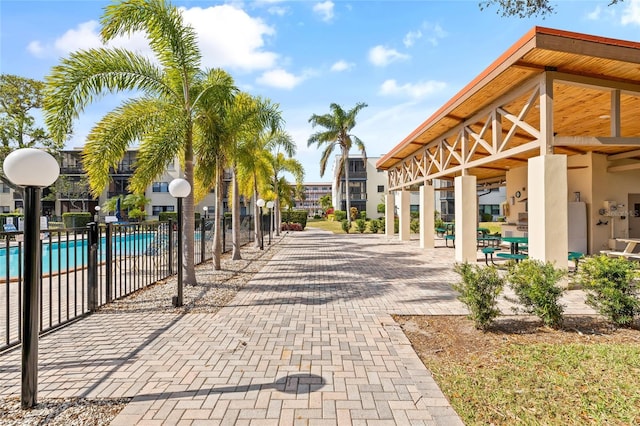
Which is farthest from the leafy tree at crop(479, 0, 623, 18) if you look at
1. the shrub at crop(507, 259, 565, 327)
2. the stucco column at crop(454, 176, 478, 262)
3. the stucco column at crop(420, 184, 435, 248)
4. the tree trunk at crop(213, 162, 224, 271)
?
the stucco column at crop(420, 184, 435, 248)

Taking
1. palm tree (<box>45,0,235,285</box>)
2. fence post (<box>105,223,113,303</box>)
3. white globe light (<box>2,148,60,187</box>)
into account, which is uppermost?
palm tree (<box>45,0,235,285</box>)

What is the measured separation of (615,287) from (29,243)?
6975mm

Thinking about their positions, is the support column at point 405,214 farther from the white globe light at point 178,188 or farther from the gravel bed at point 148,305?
the white globe light at point 178,188

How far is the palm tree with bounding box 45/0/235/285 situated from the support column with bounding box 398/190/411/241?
1322 centimetres

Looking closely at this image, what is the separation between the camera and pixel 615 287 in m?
4.72

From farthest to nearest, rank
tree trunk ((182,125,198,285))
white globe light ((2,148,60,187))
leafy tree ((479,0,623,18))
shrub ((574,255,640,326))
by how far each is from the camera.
Answer: tree trunk ((182,125,198,285)) → leafy tree ((479,0,623,18)) → shrub ((574,255,640,326)) → white globe light ((2,148,60,187))

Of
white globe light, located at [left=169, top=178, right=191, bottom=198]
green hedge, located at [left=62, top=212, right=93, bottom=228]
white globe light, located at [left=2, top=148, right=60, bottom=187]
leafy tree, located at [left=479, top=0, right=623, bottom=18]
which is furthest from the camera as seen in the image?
green hedge, located at [left=62, top=212, right=93, bottom=228]

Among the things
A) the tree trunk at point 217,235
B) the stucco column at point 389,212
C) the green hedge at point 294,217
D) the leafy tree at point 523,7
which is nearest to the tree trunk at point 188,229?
the tree trunk at point 217,235

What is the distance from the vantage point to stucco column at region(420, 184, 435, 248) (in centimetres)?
1531

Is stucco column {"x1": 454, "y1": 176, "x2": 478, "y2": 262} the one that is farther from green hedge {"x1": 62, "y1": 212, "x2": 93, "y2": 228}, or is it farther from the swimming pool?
green hedge {"x1": 62, "y1": 212, "x2": 93, "y2": 228}

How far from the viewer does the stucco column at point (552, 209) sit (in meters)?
6.94

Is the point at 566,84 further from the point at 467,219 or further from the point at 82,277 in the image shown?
the point at 82,277

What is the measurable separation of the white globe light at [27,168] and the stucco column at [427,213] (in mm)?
14198

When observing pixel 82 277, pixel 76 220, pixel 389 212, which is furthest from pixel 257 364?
pixel 76 220
